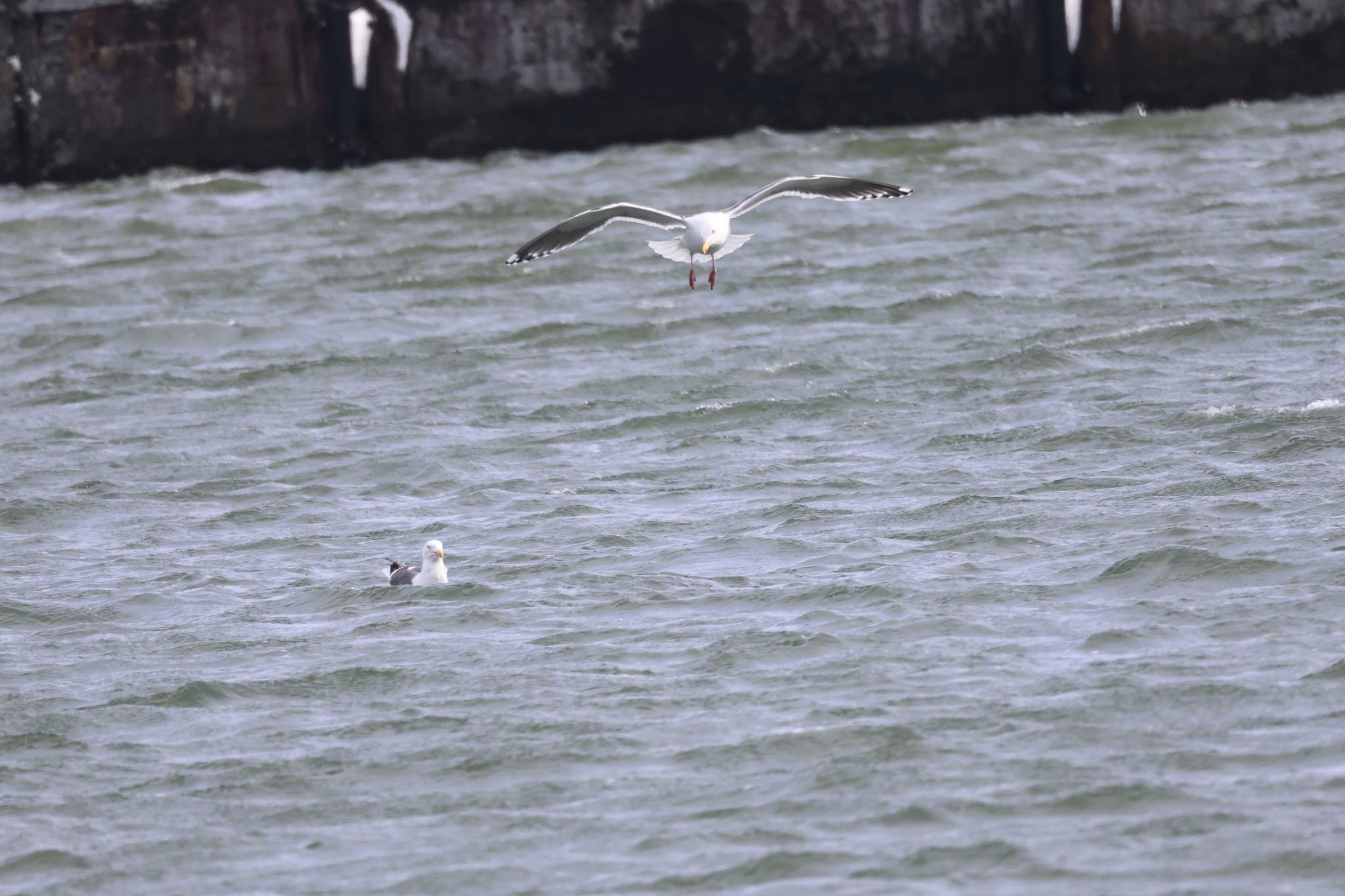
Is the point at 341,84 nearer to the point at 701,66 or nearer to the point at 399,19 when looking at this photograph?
the point at 399,19

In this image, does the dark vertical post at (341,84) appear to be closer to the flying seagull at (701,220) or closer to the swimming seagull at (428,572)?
the flying seagull at (701,220)

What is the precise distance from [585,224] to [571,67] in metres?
8.49

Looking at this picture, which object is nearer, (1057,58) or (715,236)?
(715,236)

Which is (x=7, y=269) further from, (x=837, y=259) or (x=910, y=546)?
(x=910, y=546)

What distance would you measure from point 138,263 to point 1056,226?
8.28m

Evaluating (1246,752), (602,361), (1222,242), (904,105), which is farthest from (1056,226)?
(1246,752)

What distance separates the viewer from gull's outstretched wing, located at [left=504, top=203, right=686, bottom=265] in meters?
12.7

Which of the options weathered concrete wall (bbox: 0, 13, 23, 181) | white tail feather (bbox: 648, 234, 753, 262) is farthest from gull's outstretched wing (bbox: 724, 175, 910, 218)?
weathered concrete wall (bbox: 0, 13, 23, 181)

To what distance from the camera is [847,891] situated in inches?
289

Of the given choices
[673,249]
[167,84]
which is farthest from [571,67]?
[673,249]

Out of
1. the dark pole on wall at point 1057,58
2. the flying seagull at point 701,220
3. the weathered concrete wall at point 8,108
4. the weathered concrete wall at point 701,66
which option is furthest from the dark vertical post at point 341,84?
the flying seagull at point 701,220

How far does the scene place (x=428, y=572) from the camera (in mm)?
10891

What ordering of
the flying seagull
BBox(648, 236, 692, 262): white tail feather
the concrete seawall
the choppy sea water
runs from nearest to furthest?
the choppy sea water
the flying seagull
BBox(648, 236, 692, 262): white tail feather
the concrete seawall

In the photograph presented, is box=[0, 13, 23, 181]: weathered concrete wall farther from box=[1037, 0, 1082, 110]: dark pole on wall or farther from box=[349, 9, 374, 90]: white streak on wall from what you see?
box=[1037, 0, 1082, 110]: dark pole on wall
